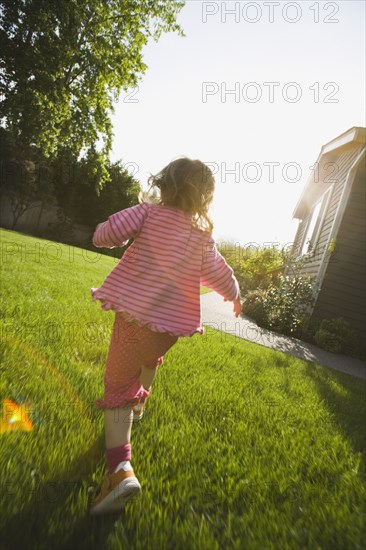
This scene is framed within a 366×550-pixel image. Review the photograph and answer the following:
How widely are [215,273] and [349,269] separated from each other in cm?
725

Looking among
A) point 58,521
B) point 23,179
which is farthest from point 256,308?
point 23,179

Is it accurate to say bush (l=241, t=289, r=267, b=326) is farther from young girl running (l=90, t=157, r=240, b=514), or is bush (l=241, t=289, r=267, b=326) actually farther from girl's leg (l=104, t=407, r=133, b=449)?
girl's leg (l=104, t=407, r=133, b=449)

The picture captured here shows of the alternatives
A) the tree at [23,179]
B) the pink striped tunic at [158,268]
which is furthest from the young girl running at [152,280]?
the tree at [23,179]

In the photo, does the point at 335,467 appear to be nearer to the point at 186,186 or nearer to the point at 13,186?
the point at 186,186

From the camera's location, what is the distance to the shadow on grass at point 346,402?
8.27ft

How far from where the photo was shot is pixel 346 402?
3.41 m

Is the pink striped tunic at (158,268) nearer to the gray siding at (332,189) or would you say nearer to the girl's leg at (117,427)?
the girl's leg at (117,427)

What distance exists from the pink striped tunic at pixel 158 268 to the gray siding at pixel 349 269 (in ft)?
23.2

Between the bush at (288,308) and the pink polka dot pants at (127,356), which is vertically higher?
the pink polka dot pants at (127,356)

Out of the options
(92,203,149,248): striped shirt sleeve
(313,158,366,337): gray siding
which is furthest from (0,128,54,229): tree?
(92,203,149,248): striped shirt sleeve

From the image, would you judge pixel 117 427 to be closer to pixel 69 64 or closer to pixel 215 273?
pixel 215 273

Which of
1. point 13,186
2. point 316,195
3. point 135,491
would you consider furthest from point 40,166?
point 135,491

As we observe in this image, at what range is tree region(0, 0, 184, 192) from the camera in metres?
5.83

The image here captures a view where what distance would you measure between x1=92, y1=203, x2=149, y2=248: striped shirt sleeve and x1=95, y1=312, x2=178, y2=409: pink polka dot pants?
0.38 metres
